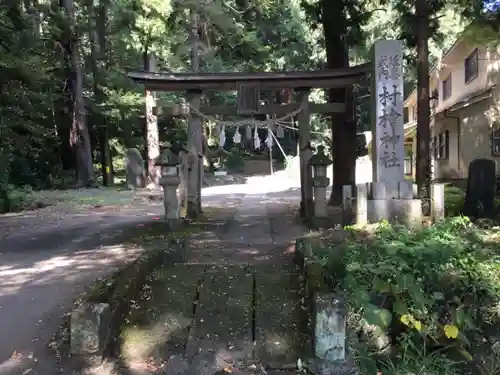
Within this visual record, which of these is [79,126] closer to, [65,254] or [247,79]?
[247,79]

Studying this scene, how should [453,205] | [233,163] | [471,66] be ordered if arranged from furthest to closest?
[233,163]
[471,66]
[453,205]

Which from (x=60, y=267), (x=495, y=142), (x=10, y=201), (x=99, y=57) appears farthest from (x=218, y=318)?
(x=99, y=57)

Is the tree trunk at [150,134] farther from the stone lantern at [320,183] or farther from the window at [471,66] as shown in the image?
the window at [471,66]

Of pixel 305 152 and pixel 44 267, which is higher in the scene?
pixel 305 152

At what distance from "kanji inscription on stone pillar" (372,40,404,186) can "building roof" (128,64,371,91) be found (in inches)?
80.9

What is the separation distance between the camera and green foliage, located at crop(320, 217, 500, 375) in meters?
4.59

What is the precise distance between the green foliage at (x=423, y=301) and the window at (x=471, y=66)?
1498cm

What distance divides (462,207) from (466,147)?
32.3 ft

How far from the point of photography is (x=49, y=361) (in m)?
4.60

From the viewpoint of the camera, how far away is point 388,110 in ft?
30.7

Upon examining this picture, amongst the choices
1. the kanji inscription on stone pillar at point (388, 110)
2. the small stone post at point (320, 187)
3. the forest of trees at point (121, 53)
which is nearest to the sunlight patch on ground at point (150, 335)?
the kanji inscription on stone pillar at point (388, 110)

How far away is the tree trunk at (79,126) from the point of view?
22.4m

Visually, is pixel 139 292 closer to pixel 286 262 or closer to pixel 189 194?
pixel 286 262

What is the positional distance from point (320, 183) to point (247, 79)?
10.6 feet
